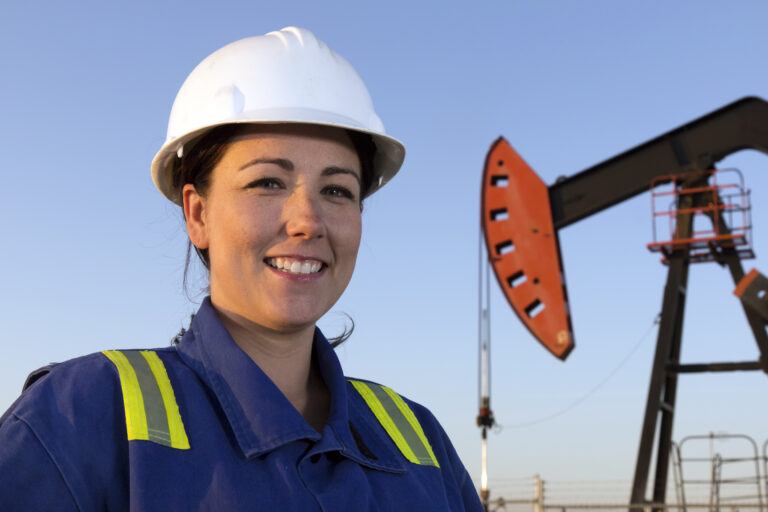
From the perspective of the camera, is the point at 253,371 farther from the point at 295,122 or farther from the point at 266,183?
the point at 295,122

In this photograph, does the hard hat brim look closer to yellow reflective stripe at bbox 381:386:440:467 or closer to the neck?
the neck

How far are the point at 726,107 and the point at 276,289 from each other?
10.3 meters

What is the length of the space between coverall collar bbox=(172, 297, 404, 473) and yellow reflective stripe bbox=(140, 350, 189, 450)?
0.08m

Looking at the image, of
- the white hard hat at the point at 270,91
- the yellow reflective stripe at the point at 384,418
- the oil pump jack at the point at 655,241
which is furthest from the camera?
the oil pump jack at the point at 655,241

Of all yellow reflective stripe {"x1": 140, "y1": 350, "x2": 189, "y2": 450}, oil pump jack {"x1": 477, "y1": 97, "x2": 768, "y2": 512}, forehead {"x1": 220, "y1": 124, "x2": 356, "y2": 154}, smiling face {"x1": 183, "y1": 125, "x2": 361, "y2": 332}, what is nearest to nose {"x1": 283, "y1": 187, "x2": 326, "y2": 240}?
smiling face {"x1": 183, "y1": 125, "x2": 361, "y2": 332}

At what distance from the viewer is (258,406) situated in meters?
1.67

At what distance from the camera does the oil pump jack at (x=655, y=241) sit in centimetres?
1060

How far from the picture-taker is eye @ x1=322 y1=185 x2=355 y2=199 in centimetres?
182

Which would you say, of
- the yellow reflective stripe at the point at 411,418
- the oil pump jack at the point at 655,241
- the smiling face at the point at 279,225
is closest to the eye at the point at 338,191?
the smiling face at the point at 279,225

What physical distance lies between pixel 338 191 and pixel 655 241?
979 cm

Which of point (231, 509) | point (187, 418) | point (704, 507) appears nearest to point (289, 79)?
point (187, 418)

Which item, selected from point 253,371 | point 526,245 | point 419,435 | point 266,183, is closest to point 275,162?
point 266,183

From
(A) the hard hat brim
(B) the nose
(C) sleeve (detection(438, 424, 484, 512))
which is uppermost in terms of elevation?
(A) the hard hat brim

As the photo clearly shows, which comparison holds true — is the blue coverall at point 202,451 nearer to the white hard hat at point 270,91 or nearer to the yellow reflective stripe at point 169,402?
the yellow reflective stripe at point 169,402
